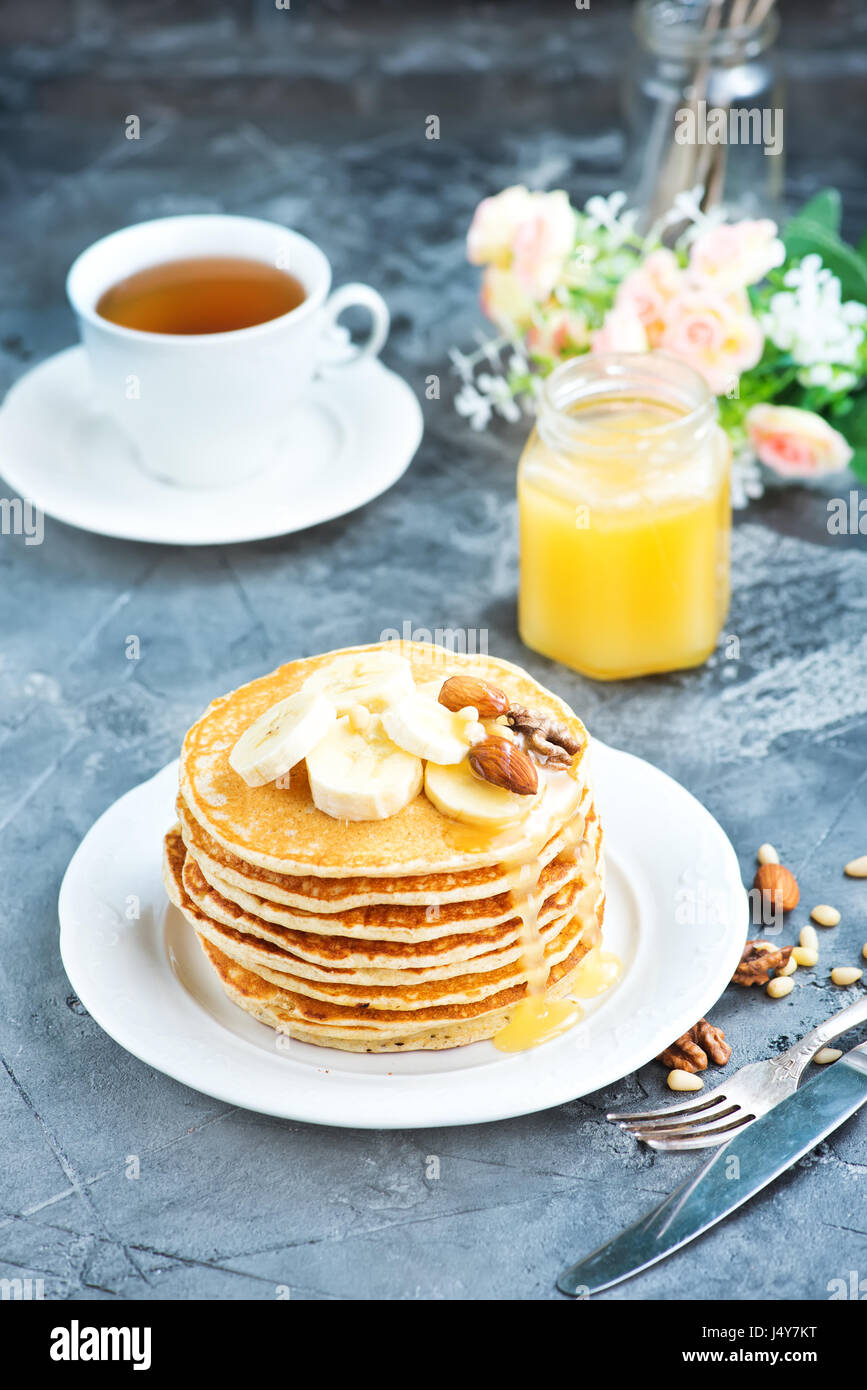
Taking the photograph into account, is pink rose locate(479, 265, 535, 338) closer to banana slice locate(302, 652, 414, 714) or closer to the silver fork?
banana slice locate(302, 652, 414, 714)

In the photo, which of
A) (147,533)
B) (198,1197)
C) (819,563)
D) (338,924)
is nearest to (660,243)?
(819,563)

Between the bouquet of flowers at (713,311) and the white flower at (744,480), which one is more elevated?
→ the bouquet of flowers at (713,311)

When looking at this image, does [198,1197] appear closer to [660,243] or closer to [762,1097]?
[762,1097]

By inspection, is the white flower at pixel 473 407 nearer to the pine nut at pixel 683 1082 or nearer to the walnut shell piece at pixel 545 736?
the walnut shell piece at pixel 545 736

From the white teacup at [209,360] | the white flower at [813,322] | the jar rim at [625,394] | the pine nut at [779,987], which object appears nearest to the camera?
the pine nut at [779,987]

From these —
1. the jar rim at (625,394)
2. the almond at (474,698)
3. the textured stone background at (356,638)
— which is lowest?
the textured stone background at (356,638)

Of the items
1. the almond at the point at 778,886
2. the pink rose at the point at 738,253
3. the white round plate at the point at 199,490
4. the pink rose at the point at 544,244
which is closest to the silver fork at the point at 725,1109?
the almond at the point at 778,886

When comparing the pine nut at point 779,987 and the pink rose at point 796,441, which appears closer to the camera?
the pine nut at point 779,987

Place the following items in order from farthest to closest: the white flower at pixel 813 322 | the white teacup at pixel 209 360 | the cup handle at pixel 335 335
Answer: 1. the cup handle at pixel 335 335
2. the white flower at pixel 813 322
3. the white teacup at pixel 209 360
